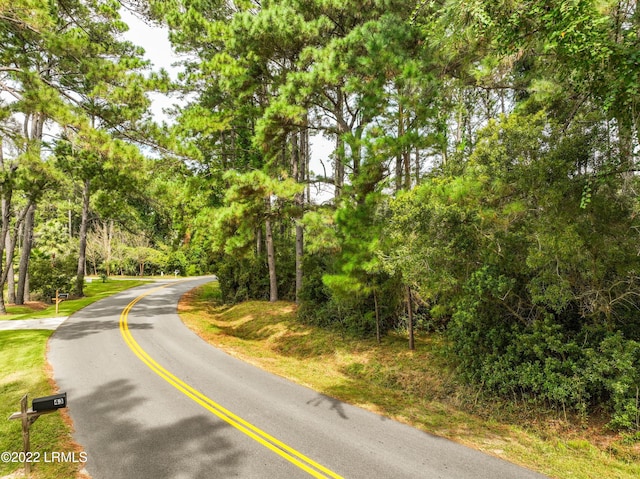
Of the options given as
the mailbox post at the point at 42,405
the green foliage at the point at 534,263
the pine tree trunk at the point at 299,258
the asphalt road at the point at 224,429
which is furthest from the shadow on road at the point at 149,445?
the pine tree trunk at the point at 299,258

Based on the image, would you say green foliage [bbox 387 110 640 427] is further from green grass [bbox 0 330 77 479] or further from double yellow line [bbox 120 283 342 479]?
green grass [bbox 0 330 77 479]

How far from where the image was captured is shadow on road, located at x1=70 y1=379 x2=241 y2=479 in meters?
5.66

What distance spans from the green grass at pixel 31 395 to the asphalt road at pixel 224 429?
309 millimetres

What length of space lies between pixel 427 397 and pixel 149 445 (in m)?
7.01

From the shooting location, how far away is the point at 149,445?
6.38 metres

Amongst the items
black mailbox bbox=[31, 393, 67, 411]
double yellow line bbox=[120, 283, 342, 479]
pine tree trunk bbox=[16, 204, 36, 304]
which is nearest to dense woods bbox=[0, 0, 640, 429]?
pine tree trunk bbox=[16, 204, 36, 304]

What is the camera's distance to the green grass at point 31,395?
19.1ft

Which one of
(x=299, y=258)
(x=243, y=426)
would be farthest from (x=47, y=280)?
(x=243, y=426)

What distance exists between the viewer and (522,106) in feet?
30.2

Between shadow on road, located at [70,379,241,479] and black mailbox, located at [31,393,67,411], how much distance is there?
1423 mm

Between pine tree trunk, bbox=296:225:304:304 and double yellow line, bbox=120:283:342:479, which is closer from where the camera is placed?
double yellow line, bbox=120:283:342:479

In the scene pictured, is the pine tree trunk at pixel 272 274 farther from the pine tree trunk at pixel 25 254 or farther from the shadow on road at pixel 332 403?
the pine tree trunk at pixel 25 254

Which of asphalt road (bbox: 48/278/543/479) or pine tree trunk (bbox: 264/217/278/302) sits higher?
pine tree trunk (bbox: 264/217/278/302)

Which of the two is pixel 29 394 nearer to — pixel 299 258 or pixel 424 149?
pixel 299 258
